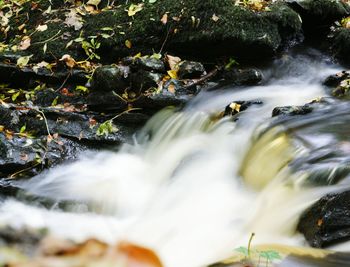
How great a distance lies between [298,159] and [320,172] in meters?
0.37

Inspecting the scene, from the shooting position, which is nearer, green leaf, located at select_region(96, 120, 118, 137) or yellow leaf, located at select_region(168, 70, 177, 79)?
green leaf, located at select_region(96, 120, 118, 137)

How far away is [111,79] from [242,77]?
5.84 ft

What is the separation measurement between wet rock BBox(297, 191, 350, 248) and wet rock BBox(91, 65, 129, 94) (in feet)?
10.3

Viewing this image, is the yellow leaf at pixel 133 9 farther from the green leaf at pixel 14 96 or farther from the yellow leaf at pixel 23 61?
the green leaf at pixel 14 96

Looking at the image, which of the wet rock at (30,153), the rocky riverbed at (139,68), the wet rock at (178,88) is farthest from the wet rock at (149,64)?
the wet rock at (30,153)

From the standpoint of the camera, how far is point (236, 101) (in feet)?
18.8

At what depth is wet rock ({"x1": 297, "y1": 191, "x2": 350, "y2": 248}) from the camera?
3.18 m

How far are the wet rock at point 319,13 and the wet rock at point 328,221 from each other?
415cm

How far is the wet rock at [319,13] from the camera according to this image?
6.77 m

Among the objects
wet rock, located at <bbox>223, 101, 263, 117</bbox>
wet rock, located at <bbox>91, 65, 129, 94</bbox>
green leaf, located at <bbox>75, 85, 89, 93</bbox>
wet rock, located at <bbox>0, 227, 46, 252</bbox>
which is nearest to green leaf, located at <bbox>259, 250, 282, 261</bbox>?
wet rock, located at <bbox>0, 227, 46, 252</bbox>

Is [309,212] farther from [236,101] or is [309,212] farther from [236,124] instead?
→ [236,101]

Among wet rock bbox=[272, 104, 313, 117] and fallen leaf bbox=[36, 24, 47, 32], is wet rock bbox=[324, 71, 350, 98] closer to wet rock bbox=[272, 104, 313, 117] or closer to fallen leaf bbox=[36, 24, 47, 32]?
wet rock bbox=[272, 104, 313, 117]

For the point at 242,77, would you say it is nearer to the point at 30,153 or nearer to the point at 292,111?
the point at 292,111

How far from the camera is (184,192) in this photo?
469cm
